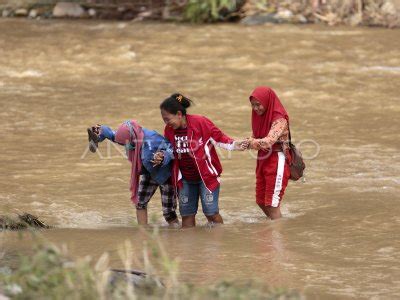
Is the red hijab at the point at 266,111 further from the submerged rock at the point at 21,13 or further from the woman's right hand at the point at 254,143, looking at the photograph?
the submerged rock at the point at 21,13

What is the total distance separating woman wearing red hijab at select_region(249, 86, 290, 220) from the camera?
30.0ft

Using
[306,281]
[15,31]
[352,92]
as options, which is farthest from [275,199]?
[15,31]

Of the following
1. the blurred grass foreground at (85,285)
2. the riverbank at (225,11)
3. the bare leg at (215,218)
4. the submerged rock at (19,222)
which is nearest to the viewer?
the blurred grass foreground at (85,285)

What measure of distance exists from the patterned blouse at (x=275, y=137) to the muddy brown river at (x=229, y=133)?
2.28ft

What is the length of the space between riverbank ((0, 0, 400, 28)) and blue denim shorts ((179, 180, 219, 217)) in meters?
11.0

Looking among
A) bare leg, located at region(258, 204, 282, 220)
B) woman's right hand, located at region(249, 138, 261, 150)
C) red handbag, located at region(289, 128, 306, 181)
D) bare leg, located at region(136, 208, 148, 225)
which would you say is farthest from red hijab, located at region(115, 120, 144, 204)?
red handbag, located at region(289, 128, 306, 181)

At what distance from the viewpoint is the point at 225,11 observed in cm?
2070

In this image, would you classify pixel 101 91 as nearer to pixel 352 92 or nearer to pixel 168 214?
pixel 352 92

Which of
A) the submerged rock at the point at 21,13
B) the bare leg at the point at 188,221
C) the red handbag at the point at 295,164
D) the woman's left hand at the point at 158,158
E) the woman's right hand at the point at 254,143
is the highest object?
the submerged rock at the point at 21,13

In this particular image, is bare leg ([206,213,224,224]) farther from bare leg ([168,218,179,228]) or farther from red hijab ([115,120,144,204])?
red hijab ([115,120,144,204])

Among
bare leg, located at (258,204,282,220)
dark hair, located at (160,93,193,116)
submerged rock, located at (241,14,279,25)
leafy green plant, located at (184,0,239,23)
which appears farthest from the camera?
leafy green plant, located at (184,0,239,23)

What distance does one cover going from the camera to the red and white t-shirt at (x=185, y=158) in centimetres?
899

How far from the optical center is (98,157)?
1266 cm

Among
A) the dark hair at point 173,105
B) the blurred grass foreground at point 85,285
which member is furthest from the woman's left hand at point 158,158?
the blurred grass foreground at point 85,285
